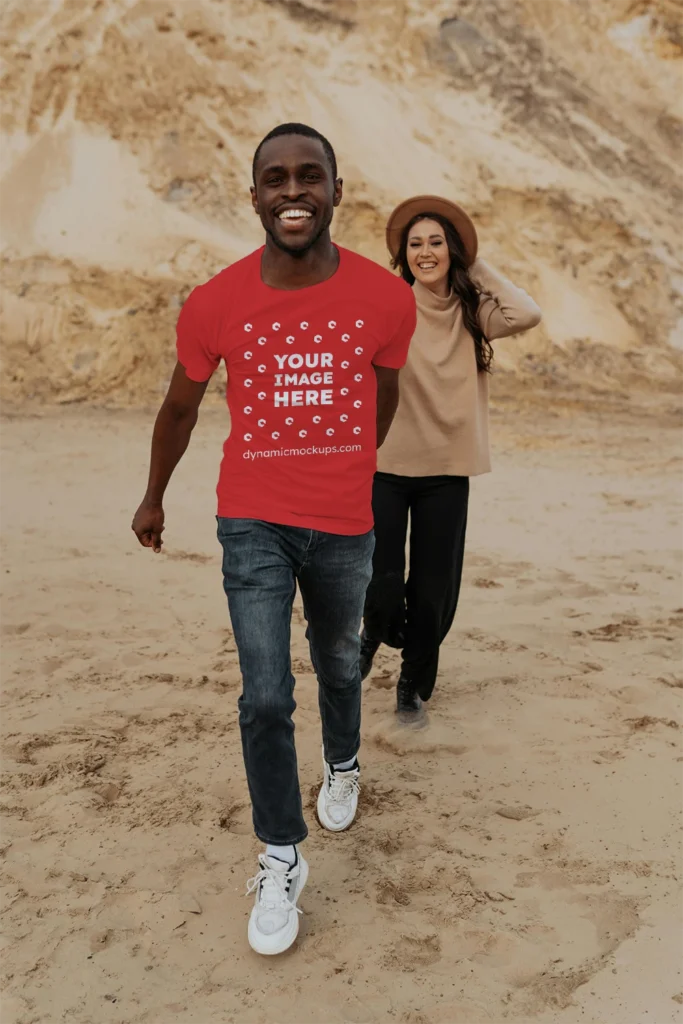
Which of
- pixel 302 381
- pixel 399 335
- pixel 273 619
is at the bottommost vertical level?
pixel 273 619

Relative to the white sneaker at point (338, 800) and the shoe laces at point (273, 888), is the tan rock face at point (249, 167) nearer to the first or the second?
the white sneaker at point (338, 800)

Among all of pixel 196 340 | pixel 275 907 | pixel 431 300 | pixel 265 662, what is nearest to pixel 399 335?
pixel 196 340

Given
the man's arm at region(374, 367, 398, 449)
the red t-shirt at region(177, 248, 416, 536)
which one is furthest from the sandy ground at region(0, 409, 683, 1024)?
the man's arm at region(374, 367, 398, 449)

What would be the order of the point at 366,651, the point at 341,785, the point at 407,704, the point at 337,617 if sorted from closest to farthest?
the point at 337,617 < the point at 341,785 < the point at 407,704 < the point at 366,651

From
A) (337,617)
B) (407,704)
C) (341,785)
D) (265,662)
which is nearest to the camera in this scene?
(265,662)

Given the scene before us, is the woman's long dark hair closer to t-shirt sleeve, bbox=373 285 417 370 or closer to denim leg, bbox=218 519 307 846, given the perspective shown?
t-shirt sleeve, bbox=373 285 417 370

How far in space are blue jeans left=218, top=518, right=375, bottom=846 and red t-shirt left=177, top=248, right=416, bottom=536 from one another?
2.3 inches

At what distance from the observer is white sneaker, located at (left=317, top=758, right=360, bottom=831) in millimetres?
3248

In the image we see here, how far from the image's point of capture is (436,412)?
367cm

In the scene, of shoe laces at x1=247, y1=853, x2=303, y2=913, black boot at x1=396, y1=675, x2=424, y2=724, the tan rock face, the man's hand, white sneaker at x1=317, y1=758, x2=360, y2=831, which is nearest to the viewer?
shoe laces at x1=247, y1=853, x2=303, y2=913

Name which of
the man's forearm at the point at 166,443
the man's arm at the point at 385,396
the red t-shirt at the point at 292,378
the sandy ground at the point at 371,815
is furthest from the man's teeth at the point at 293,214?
the sandy ground at the point at 371,815

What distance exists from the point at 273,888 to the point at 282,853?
90 mm

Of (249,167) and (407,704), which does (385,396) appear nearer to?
(407,704)

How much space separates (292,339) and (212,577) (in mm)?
3640
